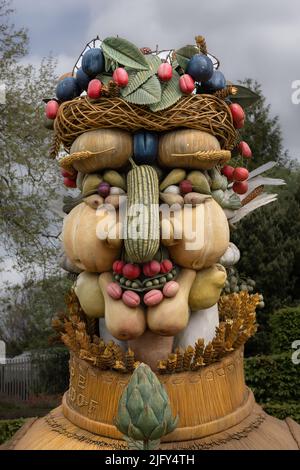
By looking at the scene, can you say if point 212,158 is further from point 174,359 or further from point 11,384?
point 11,384

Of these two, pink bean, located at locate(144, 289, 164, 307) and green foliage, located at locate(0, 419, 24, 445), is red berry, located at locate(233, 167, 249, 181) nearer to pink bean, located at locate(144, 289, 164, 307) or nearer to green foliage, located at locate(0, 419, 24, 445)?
pink bean, located at locate(144, 289, 164, 307)

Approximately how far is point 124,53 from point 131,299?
1.12 m

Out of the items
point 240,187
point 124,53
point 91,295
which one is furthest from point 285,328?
point 124,53

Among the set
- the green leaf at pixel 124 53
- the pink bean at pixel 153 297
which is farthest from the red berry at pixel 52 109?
the pink bean at pixel 153 297

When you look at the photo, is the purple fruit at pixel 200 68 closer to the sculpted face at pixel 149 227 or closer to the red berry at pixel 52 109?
the sculpted face at pixel 149 227

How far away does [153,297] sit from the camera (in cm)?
222

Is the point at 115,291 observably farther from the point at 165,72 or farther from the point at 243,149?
the point at 243,149

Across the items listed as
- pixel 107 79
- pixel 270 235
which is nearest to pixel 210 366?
pixel 107 79

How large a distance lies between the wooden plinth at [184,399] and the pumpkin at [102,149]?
96cm

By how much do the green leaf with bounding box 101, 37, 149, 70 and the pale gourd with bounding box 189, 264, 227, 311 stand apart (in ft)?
3.29

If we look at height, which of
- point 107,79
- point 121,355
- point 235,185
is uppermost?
point 107,79

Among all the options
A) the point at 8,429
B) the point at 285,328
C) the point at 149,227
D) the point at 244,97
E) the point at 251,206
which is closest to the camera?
the point at 149,227
